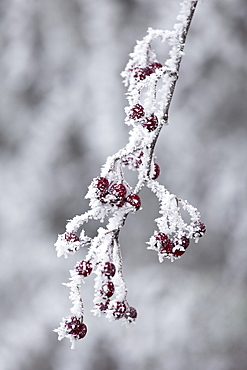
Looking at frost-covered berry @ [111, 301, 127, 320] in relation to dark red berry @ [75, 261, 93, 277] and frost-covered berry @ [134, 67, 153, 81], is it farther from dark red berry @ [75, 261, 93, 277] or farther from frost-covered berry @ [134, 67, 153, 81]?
frost-covered berry @ [134, 67, 153, 81]

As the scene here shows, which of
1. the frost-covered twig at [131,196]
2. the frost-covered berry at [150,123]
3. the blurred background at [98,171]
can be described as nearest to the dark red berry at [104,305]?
the frost-covered twig at [131,196]

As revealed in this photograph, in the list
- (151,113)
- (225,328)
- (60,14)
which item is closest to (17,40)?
(60,14)

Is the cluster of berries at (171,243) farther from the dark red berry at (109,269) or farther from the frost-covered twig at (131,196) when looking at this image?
the dark red berry at (109,269)

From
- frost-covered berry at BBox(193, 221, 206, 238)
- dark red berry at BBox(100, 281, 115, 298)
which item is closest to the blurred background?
frost-covered berry at BBox(193, 221, 206, 238)

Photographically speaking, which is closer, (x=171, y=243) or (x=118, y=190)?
(x=118, y=190)

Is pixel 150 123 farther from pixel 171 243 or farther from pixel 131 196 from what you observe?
pixel 171 243

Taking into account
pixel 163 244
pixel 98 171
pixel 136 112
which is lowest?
pixel 163 244

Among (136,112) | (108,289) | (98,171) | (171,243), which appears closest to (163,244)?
(171,243)
